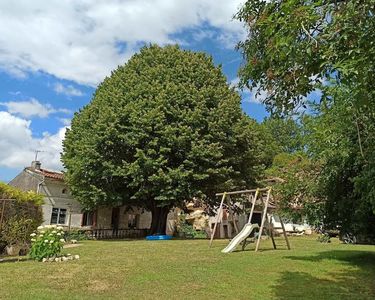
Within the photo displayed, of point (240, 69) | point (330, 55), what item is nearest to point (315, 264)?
point (240, 69)

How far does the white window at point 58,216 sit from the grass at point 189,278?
20.4m

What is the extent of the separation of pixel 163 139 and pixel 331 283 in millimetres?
15790

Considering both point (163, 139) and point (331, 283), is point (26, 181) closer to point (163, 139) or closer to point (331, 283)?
point (163, 139)

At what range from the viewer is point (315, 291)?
9.60 metres

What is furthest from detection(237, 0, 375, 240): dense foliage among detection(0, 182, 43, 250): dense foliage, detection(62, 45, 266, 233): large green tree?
detection(62, 45, 266, 233): large green tree

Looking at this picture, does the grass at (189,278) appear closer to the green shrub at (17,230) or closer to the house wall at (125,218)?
the green shrub at (17,230)

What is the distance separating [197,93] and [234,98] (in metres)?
3.52

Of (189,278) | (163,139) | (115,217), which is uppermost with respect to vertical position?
(163,139)

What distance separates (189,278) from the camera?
10102mm

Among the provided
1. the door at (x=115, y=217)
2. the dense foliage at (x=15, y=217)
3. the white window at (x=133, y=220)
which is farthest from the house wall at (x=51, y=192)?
the dense foliage at (x=15, y=217)

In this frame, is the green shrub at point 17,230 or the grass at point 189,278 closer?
the grass at point 189,278

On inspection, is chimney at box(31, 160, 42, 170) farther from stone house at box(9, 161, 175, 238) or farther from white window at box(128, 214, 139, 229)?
white window at box(128, 214, 139, 229)

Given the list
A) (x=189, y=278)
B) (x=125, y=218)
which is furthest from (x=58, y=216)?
(x=189, y=278)

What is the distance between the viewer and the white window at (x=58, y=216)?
32531 mm
